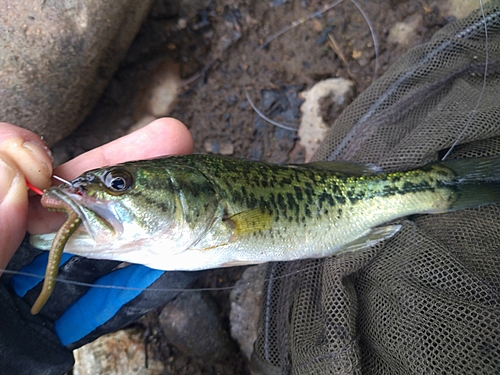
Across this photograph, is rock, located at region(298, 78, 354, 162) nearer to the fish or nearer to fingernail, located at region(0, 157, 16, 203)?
the fish

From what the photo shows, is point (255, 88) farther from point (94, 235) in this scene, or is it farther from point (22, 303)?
point (22, 303)

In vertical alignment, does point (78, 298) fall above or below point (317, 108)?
above

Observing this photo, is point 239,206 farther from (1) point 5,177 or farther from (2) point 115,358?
(2) point 115,358

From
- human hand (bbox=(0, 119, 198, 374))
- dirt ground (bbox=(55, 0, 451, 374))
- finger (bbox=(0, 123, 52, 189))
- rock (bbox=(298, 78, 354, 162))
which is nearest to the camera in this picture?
finger (bbox=(0, 123, 52, 189))

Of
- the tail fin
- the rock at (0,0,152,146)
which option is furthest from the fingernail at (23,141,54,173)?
the tail fin

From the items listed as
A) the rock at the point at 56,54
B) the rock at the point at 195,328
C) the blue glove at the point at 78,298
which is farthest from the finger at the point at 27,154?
the rock at the point at 195,328

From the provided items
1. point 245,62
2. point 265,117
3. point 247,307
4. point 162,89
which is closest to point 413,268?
point 247,307

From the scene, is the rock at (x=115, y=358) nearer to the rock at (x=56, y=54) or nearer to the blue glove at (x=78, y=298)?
the blue glove at (x=78, y=298)
